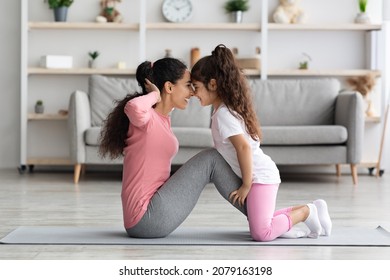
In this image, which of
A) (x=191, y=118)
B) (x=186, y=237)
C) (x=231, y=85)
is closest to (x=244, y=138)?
(x=231, y=85)

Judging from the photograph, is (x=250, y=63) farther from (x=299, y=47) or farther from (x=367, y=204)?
(x=367, y=204)

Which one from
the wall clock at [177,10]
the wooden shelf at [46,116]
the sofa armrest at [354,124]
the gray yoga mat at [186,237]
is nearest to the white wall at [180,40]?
the wall clock at [177,10]

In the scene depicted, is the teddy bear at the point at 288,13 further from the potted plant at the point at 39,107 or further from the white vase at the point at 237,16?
the potted plant at the point at 39,107

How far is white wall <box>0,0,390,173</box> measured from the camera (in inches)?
277

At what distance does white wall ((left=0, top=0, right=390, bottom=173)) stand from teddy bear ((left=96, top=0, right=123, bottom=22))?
0.31 feet

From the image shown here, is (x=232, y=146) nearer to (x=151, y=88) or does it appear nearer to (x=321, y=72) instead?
(x=151, y=88)

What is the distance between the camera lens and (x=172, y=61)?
10.2 feet

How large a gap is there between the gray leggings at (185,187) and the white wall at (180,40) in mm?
4093

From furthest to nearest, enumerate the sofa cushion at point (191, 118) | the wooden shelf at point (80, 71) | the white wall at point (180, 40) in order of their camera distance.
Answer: the white wall at point (180, 40) < the wooden shelf at point (80, 71) < the sofa cushion at point (191, 118)

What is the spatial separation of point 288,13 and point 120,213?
11.2ft

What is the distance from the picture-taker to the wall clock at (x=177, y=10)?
6.95 m
